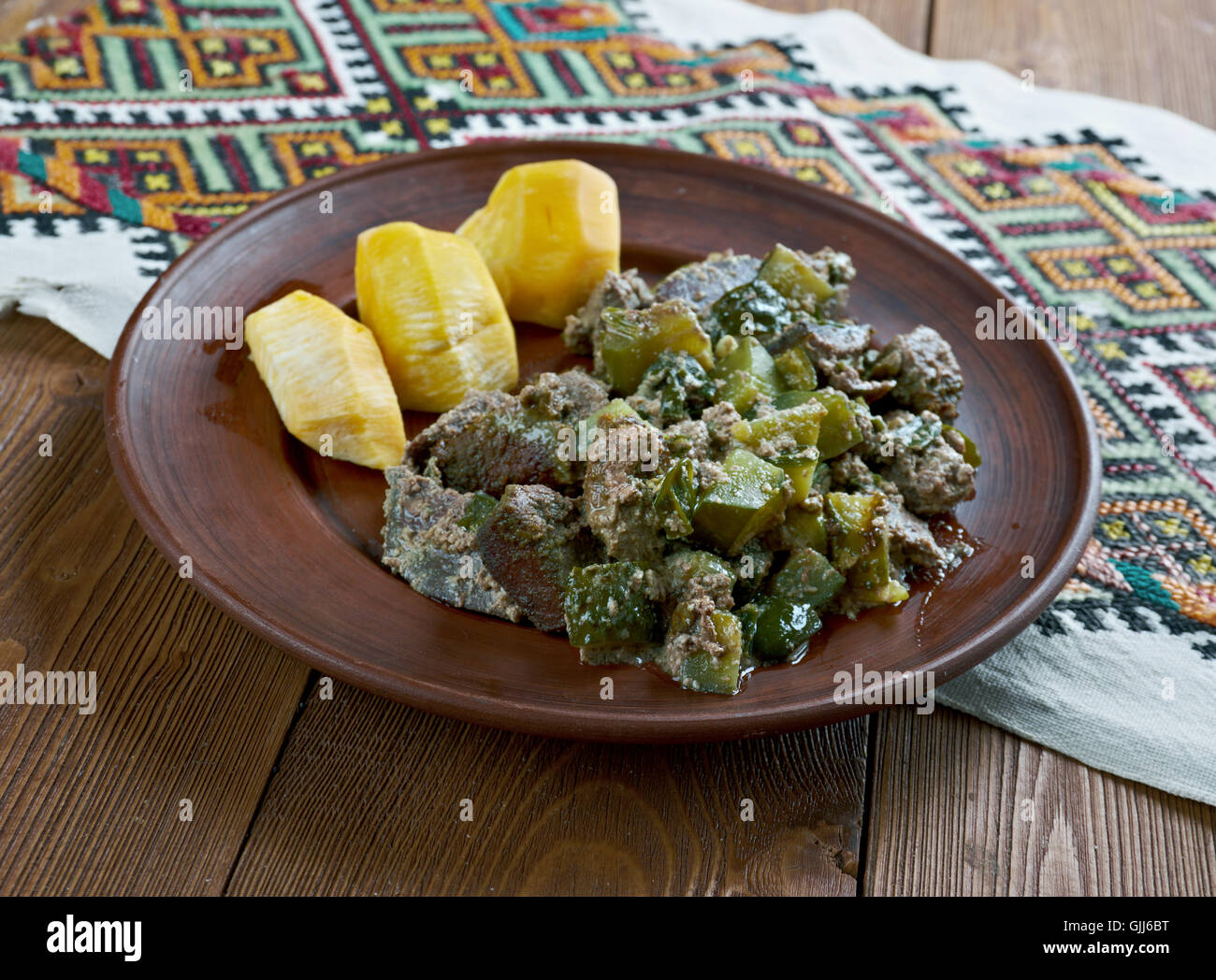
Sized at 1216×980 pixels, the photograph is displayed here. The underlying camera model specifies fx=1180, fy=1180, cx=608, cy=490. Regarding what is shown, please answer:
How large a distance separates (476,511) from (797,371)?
2.27 feet

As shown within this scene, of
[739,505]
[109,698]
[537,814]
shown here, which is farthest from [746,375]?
[109,698]

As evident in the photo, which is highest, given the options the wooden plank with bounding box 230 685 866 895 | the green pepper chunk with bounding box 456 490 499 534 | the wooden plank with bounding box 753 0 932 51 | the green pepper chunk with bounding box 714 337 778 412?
the green pepper chunk with bounding box 714 337 778 412

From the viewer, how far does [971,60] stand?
4039 mm

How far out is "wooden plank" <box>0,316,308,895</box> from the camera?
178 cm

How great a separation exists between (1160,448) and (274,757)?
6.65ft

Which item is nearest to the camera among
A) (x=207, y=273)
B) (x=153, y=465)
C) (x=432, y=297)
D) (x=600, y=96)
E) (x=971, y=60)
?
(x=153, y=465)

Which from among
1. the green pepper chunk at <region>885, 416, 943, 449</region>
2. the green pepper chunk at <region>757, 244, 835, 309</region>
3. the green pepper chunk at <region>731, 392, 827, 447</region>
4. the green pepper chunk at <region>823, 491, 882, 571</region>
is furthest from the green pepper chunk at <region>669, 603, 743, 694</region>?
the green pepper chunk at <region>757, 244, 835, 309</region>

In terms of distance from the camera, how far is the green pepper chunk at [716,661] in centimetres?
182

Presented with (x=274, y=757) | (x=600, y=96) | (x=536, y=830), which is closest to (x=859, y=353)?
(x=536, y=830)

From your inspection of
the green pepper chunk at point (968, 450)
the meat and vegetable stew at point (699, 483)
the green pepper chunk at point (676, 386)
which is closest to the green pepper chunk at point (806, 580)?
the meat and vegetable stew at point (699, 483)

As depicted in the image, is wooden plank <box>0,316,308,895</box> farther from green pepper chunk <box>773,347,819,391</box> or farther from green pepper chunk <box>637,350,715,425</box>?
green pepper chunk <box>773,347,819,391</box>

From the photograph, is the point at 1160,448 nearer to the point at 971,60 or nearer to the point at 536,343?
the point at 536,343

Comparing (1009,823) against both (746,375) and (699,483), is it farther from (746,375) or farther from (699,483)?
(746,375)

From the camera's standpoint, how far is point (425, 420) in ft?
7.97
